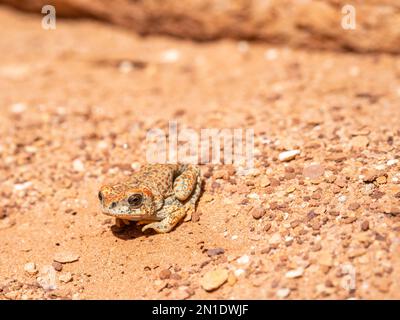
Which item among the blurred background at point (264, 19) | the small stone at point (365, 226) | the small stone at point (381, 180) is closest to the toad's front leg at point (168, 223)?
the small stone at point (365, 226)

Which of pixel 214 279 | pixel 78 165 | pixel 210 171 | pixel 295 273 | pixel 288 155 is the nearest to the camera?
pixel 295 273

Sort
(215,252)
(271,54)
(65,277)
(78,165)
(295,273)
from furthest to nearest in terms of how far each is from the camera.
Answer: (271,54) → (78,165) → (65,277) → (215,252) → (295,273)

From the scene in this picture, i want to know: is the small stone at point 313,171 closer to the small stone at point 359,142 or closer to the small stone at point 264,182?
the small stone at point 264,182

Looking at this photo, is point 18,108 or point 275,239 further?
point 18,108

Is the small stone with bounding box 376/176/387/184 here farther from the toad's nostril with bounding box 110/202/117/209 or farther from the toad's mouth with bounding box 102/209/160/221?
the toad's nostril with bounding box 110/202/117/209

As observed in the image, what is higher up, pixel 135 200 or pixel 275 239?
pixel 135 200

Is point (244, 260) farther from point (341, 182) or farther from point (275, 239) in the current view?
point (341, 182)

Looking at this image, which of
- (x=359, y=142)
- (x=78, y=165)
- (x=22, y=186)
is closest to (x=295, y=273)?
(x=359, y=142)

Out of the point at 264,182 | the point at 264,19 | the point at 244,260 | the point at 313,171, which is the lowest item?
the point at 244,260
